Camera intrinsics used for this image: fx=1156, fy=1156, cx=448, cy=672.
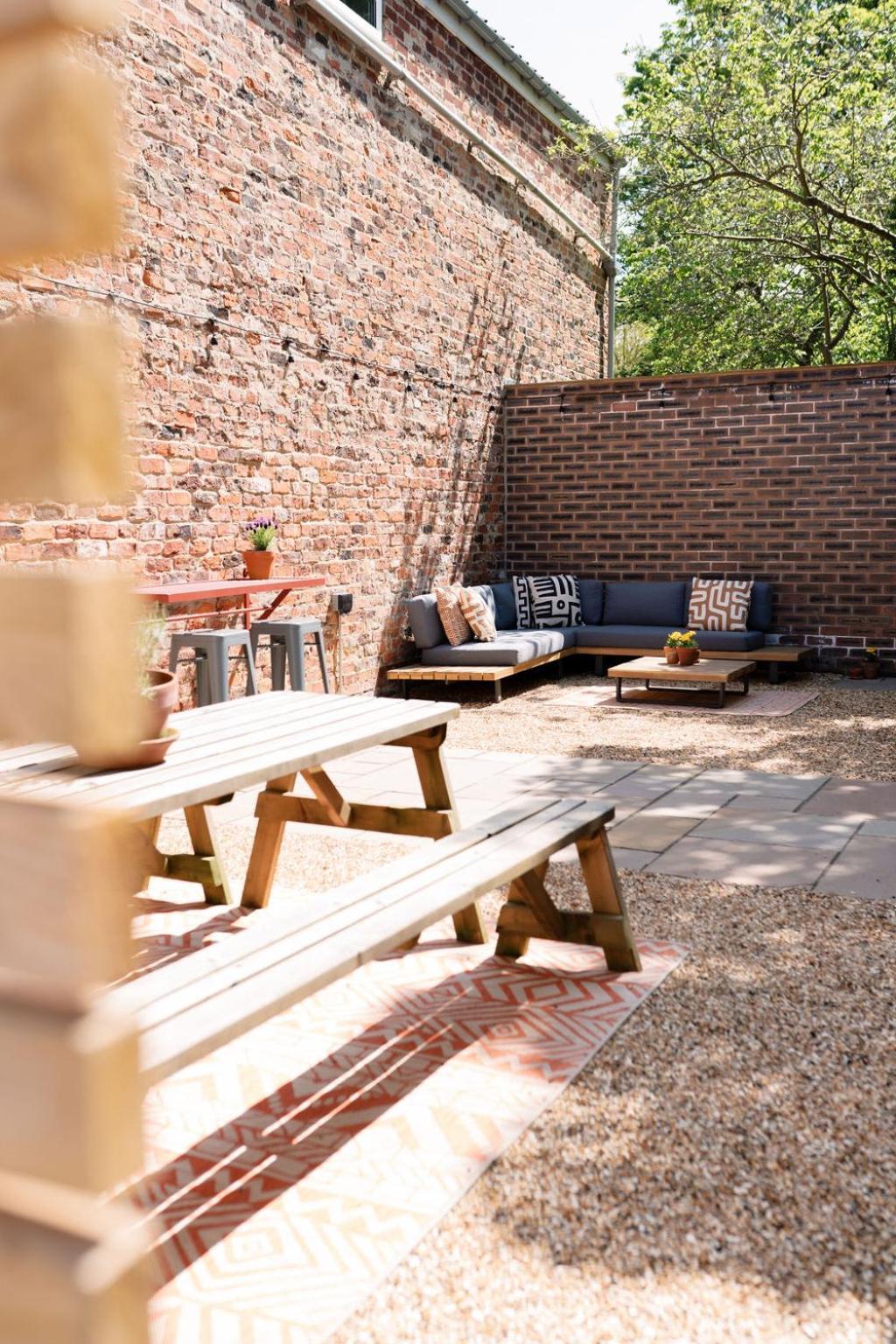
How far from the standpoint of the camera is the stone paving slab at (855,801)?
493cm

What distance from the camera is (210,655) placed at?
5918 mm

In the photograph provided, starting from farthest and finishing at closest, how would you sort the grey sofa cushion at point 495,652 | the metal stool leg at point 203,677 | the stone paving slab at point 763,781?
the grey sofa cushion at point 495,652 < the metal stool leg at point 203,677 < the stone paving slab at point 763,781

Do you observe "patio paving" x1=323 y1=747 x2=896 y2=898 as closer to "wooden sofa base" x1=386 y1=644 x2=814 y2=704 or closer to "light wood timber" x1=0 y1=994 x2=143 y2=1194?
"wooden sofa base" x1=386 y1=644 x2=814 y2=704

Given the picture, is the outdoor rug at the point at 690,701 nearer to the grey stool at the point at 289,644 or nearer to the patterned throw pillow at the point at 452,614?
the patterned throw pillow at the point at 452,614

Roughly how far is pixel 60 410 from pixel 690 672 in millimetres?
7528

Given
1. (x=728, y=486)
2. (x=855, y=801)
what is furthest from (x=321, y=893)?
(x=728, y=486)

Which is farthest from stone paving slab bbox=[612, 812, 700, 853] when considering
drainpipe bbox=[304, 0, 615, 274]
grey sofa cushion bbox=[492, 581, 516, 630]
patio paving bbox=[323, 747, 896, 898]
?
drainpipe bbox=[304, 0, 615, 274]

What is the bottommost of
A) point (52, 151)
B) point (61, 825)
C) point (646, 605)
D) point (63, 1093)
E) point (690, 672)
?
point (690, 672)

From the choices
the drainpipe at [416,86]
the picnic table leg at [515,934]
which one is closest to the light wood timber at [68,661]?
the picnic table leg at [515,934]

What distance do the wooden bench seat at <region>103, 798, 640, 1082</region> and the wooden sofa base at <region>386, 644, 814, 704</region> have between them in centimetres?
453

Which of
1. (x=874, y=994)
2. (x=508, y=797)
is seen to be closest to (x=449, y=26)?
(x=508, y=797)

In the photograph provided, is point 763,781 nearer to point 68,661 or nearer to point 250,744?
point 250,744

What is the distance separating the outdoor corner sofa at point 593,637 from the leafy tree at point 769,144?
13.8 ft

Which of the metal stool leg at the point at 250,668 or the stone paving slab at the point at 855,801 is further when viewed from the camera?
the metal stool leg at the point at 250,668
